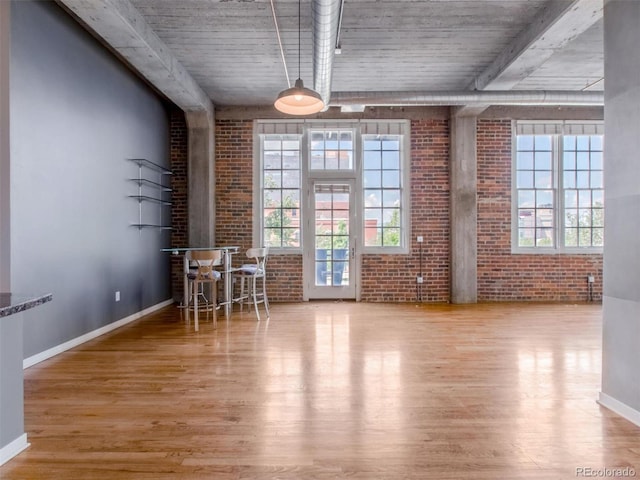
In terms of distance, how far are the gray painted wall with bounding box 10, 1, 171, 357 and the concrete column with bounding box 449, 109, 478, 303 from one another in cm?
484

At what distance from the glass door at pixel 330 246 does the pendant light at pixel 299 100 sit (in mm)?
2737

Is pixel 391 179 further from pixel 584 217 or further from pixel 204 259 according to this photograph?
pixel 204 259

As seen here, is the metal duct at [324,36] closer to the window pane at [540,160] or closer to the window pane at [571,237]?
the window pane at [540,160]

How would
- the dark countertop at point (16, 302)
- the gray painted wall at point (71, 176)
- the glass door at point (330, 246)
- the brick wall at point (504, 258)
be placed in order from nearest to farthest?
the dark countertop at point (16, 302)
the gray painted wall at point (71, 176)
the brick wall at point (504, 258)
the glass door at point (330, 246)

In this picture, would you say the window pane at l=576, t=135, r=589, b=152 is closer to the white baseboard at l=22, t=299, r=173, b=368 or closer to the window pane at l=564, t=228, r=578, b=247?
the window pane at l=564, t=228, r=578, b=247

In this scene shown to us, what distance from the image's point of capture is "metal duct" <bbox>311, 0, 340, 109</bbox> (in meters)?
2.91

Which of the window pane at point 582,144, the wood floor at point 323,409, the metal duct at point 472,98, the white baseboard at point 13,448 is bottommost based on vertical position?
the wood floor at point 323,409

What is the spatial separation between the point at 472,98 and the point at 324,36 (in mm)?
2810

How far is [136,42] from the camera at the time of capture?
3787 mm

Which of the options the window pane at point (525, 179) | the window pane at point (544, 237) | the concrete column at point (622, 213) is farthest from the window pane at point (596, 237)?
the concrete column at point (622, 213)

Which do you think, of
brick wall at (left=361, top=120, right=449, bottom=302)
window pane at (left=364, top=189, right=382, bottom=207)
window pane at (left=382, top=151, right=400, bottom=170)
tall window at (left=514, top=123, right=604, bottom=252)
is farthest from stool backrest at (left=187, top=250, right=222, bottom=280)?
tall window at (left=514, top=123, right=604, bottom=252)

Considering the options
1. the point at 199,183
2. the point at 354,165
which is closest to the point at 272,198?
the point at 199,183

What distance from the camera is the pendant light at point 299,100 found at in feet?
11.3

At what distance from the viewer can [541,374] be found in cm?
302
